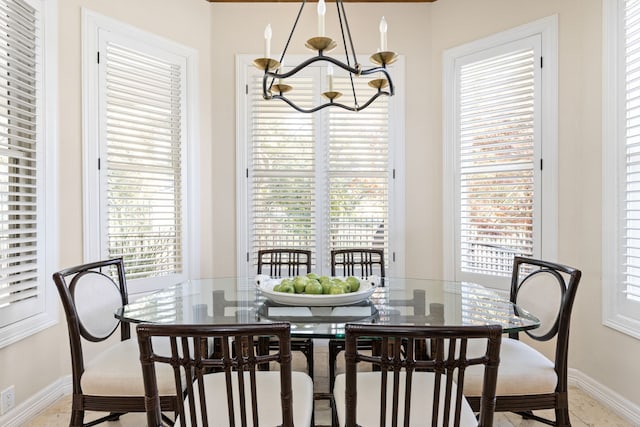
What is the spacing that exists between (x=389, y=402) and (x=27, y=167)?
2412mm

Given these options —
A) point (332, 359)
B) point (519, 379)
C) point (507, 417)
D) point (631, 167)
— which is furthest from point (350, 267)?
point (631, 167)

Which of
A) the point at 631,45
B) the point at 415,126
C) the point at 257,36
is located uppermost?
the point at 257,36

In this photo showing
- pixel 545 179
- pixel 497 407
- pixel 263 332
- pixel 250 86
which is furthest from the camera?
pixel 250 86

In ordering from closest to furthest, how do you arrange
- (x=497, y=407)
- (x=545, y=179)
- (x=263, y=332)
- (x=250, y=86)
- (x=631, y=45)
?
1. (x=263, y=332)
2. (x=497, y=407)
3. (x=631, y=45)
4. (x=545, y=179)
5. (x=250, y=86)

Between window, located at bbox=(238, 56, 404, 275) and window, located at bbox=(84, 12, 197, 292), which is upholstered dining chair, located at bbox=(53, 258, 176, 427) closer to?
window, located at bbox=(84, 12, 197, 292)

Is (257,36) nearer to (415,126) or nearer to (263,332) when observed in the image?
(415,126)

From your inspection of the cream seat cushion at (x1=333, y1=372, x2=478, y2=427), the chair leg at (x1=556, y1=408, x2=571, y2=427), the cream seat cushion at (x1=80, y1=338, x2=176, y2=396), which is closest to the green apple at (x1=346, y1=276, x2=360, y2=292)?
the cream seat cushion at (x1=333, y1=372, x2=478, y2=427)

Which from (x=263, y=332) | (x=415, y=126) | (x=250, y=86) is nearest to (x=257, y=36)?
(x=250, y=86)

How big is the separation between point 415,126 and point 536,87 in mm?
962

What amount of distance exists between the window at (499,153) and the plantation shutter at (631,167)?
46 centimetres

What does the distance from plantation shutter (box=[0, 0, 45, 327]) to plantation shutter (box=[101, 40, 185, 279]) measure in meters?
0.46

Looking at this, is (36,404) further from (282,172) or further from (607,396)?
(607,396)

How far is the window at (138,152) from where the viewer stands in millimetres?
2828

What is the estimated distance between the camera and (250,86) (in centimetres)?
350
